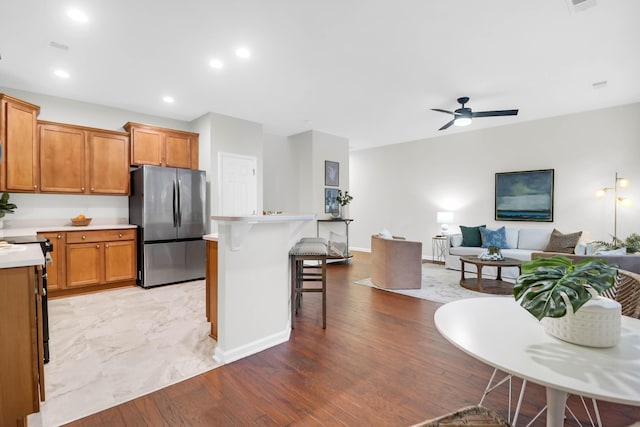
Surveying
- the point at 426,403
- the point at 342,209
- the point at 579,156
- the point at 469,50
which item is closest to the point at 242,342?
the point at 426,403

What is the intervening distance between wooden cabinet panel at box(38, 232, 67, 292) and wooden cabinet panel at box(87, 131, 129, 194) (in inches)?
31.7

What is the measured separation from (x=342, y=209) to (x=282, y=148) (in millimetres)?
1972

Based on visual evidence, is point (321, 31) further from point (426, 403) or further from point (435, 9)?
point (426, 403)

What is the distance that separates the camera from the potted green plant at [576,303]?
848mm

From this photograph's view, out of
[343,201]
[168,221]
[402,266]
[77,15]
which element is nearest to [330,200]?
[343,201]

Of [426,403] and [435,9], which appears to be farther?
[435,9]

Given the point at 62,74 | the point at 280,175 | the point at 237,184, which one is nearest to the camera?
the point at 62,74

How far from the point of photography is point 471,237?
555 cm

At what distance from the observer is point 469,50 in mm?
3025

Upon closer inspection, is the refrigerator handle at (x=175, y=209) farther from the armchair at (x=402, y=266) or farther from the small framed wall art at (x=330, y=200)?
the armchair at (x=402, y=266)

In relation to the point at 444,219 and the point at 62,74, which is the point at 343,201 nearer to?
the point at 444,219

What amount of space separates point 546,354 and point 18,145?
5.23m

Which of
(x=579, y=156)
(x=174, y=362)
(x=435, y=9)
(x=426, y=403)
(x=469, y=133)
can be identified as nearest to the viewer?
(x=426, y=403)

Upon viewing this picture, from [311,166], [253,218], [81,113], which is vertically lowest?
[253,218]
